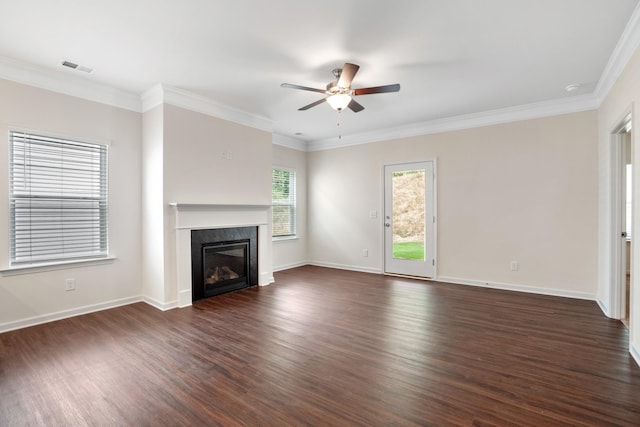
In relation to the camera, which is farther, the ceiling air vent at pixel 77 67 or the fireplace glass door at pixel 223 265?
the fireplace glass door at pixel 223 265

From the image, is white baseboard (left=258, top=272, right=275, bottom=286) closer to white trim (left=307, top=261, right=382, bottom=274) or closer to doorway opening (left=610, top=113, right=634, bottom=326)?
white trim (left=307, top=261, right=382, bottom=274)

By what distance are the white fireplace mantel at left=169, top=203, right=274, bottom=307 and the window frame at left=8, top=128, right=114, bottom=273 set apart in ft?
2.83

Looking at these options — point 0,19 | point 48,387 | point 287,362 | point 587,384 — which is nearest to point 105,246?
point 48,387

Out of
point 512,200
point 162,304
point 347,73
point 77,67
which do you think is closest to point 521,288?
point 512,200

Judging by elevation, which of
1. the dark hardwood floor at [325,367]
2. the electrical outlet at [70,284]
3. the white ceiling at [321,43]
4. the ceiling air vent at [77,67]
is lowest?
the dark hardwood floor at [325,367]

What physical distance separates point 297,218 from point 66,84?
14.0ft

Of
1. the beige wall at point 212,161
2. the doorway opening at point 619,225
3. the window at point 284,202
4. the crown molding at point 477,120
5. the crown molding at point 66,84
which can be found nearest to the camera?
the crown molding at point 66,84

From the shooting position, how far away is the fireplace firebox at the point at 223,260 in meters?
4.23

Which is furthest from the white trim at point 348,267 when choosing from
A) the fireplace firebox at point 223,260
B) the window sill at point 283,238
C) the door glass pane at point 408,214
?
the fireplace firebox at point 223,260

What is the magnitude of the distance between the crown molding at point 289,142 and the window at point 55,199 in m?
3.00

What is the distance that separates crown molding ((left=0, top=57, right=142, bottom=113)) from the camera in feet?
10.4

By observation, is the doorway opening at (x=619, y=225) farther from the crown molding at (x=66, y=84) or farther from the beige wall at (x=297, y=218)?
the crown molding at (x=66, y=84)

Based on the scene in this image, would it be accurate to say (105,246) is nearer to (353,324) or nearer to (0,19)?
(0,19)

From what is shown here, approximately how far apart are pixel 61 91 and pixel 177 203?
1.73 m
